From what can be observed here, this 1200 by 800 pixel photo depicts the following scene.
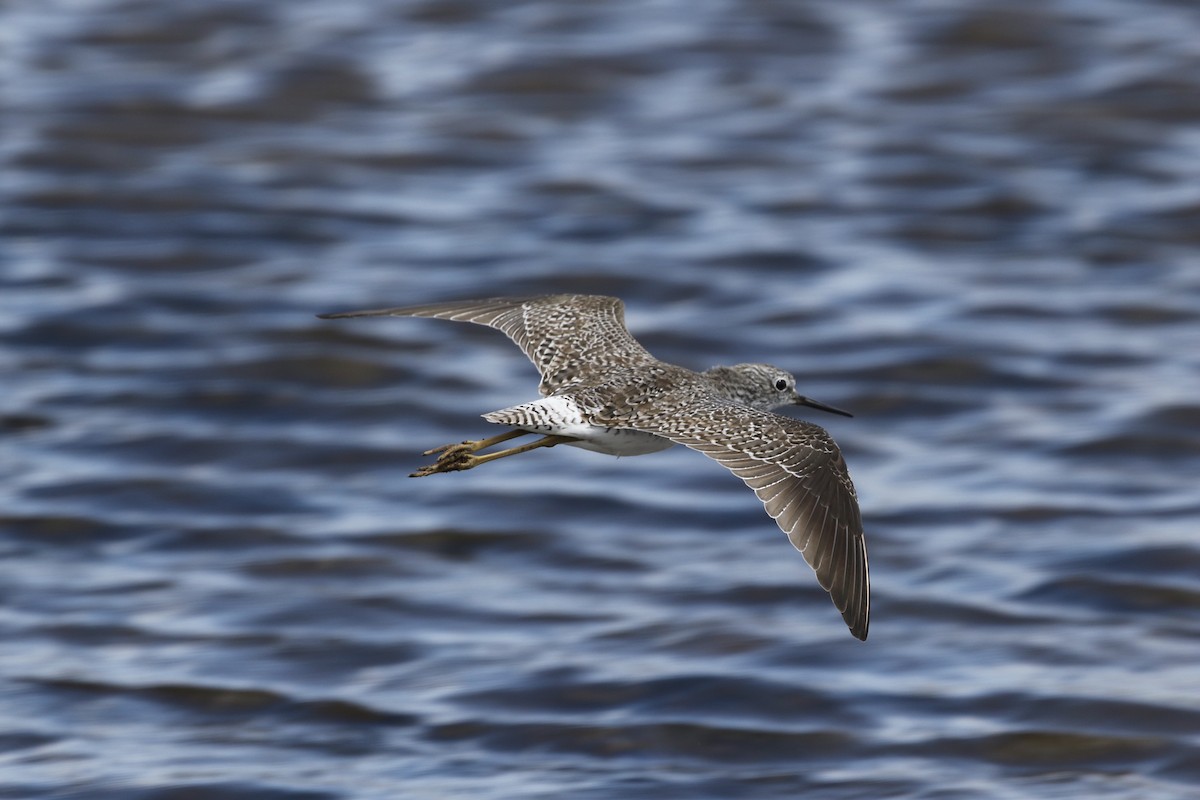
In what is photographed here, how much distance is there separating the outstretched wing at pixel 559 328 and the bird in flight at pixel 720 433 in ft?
0.06

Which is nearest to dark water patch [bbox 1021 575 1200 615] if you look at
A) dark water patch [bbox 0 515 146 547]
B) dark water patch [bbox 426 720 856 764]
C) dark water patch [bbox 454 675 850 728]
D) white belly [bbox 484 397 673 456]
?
dark water patch [bbox 454 675 850 728]

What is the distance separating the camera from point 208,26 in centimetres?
2645

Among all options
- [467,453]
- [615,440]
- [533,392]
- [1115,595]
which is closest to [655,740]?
[1115,595]

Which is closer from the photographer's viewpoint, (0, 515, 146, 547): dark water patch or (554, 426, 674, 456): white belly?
(554, 426, 674, 456): white belly

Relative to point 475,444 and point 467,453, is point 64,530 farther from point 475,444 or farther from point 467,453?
point 475,444

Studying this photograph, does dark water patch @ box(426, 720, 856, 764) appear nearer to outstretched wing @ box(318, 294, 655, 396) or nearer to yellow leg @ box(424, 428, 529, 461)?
outstretched wing @ box(318, 294, 655, 396)

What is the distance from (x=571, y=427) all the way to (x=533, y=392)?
9171mm

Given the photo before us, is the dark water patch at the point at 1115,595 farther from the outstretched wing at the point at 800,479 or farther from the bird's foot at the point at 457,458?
the bird's foot at the point at 457,458

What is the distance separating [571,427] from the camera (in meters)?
8.80

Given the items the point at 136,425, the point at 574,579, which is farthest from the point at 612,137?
the point at 574,579

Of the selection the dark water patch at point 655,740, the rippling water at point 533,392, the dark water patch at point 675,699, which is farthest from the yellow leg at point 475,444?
the dark water patch at point 675,699

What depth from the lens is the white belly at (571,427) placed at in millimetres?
8664

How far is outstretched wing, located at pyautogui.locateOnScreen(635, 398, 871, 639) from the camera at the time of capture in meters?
8.48

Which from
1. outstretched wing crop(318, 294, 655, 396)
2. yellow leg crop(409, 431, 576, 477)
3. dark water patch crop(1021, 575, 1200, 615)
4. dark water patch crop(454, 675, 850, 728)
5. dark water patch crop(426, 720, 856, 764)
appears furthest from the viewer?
dark water patch crop(1021, 575, 1200, 615)
